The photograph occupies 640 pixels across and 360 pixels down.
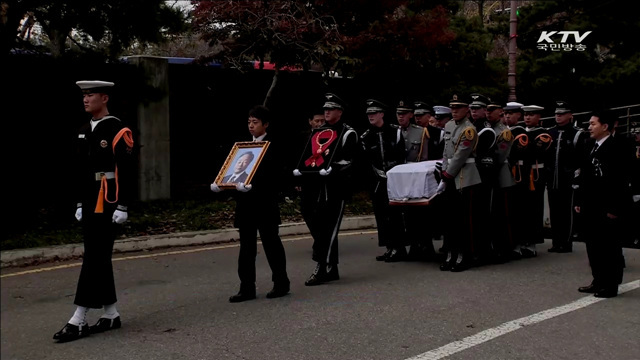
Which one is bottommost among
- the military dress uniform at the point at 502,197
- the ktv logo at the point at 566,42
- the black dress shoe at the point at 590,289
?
the black dress shoe at the point at 590,289

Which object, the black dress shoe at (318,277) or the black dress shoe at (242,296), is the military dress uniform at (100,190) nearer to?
the black dress shoe at (242,296)

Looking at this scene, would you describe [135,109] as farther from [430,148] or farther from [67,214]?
[430,148]

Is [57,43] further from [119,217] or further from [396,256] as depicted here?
[119,217]

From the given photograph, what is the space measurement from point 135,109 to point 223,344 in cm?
916

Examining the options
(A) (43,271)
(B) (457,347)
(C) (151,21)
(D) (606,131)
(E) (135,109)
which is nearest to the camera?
(B) (457,347)

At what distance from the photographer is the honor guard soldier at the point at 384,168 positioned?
8.98 metres

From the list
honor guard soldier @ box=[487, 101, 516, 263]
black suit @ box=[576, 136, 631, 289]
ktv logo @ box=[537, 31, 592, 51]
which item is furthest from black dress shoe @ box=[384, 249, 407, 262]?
ktv logo @ box=[537, 31, 592, 51]

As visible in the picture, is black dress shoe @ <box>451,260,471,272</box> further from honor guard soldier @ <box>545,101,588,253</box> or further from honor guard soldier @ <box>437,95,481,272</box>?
honor guard soldier @ <box>545,101,588,253</box>

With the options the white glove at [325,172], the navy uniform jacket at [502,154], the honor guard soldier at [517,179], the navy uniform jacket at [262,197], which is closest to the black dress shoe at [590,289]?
the honor guard soldier at [517,179]

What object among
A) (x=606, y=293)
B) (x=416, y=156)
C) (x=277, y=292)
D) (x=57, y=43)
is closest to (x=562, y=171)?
(x=416, y=156)

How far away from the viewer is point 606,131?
6945 mm

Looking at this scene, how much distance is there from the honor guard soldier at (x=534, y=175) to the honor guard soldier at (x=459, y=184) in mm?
1521

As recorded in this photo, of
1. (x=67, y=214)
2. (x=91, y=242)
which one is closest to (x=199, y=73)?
(x=67, y=214)

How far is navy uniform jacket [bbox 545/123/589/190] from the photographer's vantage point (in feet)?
32.9
